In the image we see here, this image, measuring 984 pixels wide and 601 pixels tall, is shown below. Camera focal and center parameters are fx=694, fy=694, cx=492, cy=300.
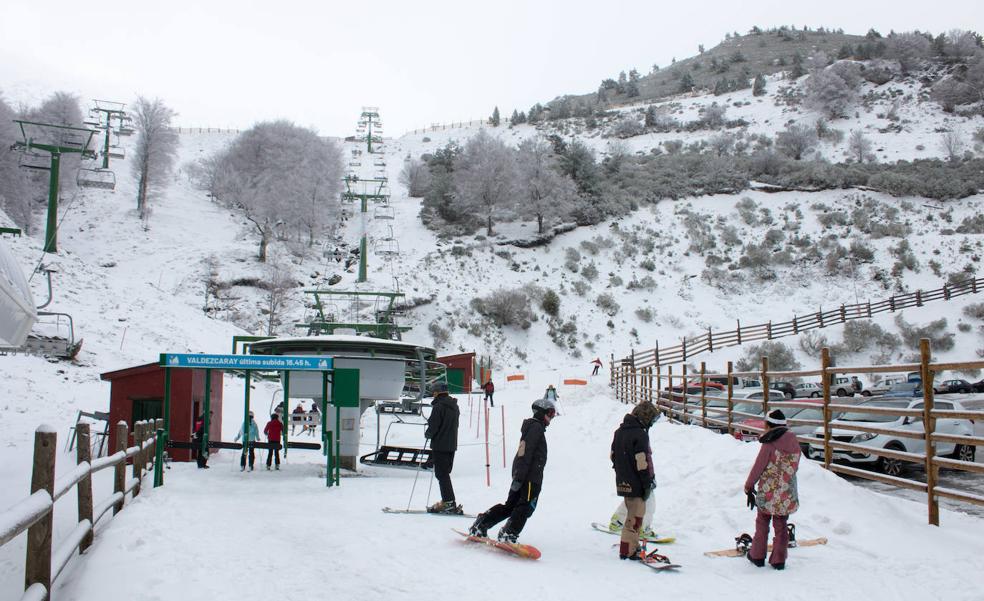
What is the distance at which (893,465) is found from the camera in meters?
11.7

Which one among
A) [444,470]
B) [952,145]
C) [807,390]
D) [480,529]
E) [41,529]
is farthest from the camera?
[952,145]

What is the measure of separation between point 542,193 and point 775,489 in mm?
52778

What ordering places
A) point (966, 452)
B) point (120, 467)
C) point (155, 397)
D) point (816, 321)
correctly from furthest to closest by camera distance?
point (816, 321)
point (155, 397)
point (966, 452)
point (120, 467)

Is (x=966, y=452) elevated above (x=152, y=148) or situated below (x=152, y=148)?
below

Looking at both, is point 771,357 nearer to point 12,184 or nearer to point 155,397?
point 155,397

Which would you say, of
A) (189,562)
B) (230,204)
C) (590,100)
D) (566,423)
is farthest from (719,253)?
(590,100)

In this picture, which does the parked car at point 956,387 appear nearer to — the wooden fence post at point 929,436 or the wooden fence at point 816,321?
the wooden fence at point 816,321

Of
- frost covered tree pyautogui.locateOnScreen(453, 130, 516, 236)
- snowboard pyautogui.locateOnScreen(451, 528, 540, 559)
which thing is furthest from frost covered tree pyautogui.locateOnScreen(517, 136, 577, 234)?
snowboard pyautogui.locateOnScreen(451, 528, 540, 559)

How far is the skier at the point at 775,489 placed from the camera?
6.29m

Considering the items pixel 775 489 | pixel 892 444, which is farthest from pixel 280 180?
pixel 775 489

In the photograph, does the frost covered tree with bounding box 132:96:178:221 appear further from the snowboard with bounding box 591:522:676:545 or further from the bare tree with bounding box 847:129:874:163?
the bare tree with bounding box 847:129:874:163

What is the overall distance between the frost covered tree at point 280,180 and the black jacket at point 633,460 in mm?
46316

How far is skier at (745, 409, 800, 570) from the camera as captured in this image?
20.6ft

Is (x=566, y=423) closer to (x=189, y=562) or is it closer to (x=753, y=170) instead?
(x=189, y=562)
